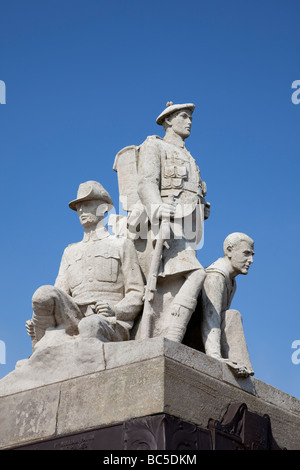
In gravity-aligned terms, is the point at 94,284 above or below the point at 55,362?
above

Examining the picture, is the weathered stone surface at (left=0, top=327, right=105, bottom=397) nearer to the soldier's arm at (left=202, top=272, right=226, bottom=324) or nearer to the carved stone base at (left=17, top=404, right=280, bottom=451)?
the carved stone base at (left=17, top=404, right=280, bottom=451)

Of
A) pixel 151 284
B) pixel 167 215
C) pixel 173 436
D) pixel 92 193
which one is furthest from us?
pixel 92 193

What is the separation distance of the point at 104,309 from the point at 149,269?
2.63ft

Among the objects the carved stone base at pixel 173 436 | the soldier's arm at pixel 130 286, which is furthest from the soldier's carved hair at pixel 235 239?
the carved stone base at pixel 173 436

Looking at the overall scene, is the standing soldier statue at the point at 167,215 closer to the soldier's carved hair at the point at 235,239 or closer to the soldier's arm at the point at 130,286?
the soldier's arm at the point at 130,286

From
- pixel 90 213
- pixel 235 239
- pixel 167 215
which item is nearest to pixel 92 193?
pixel 90 213

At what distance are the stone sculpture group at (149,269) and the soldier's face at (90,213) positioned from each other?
12 mm

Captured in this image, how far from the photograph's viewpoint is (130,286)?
367 inches

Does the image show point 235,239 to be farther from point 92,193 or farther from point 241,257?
point 92,193

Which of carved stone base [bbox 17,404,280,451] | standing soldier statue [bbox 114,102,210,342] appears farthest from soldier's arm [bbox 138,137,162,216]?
carved stone base [bbox 17,404,280,451]

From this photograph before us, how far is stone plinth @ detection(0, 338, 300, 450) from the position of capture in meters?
7.70

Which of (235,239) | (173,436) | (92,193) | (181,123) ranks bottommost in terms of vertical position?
(173,436)

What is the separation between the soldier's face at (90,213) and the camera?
9.82 meters

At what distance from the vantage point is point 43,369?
28.1 ft
